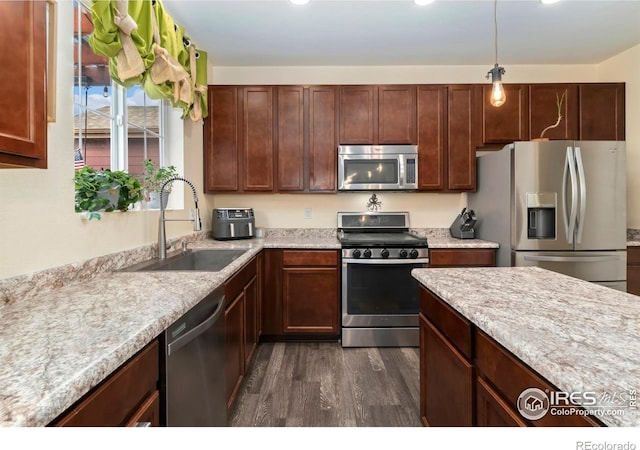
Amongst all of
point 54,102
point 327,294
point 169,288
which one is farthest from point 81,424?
point 327,294

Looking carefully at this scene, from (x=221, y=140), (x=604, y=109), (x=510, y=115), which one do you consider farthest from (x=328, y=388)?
(x=604, y=109)

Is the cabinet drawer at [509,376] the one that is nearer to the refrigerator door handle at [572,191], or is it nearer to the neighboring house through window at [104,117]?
the neighboring house through window at [104,117]

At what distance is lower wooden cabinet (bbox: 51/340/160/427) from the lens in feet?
2.23

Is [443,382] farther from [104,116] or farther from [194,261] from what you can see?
[104,116]

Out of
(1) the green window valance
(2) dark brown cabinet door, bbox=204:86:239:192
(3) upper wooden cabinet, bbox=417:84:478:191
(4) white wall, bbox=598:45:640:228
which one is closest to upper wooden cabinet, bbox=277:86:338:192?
(2) dark brown cabinet door, bbox=204:86:239:192

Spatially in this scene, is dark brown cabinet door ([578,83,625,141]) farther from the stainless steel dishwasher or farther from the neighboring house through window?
the neighboring house through window

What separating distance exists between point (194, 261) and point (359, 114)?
204 cm

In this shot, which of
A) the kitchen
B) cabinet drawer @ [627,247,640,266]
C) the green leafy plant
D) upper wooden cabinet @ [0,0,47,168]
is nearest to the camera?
upper wooden cabinet @ [0,0,47,168]

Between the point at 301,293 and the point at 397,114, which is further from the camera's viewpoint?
the point at 397,114

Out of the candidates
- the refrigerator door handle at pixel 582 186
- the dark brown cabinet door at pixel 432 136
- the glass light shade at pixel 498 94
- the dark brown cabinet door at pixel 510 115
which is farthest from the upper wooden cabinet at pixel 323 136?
the refrigerator door handle at pixel 582 186

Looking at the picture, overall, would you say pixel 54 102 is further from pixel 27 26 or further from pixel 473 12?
pixel 473 12

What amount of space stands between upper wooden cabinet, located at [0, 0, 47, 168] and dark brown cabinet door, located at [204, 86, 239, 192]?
7.45 feet

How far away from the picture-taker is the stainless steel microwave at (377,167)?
314cm

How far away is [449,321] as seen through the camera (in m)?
1.30
